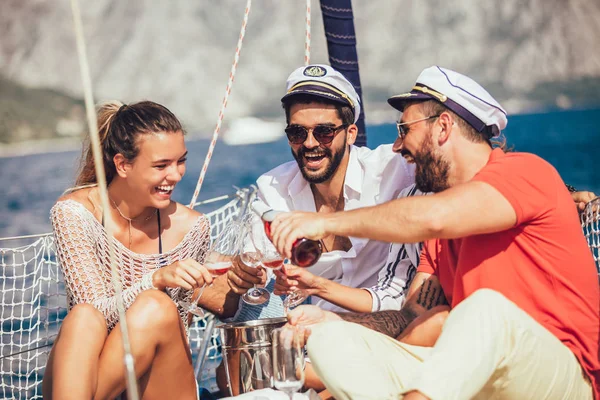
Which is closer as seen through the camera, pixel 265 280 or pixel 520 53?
pixel 265 280

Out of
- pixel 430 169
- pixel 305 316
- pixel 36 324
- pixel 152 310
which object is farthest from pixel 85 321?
pixel 430 169

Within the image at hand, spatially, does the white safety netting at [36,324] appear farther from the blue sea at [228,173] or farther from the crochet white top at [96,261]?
the blue sea at [228,173]

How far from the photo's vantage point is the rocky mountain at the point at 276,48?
344ft

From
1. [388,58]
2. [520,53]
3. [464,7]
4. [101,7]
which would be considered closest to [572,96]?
[520,53]

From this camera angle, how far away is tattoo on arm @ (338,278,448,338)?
3576 millimetres

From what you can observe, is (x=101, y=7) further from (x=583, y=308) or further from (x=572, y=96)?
(x=583, y=308)

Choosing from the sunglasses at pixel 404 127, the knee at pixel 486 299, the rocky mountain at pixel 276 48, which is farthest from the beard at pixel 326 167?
the rocky mountain at pixel 276 48

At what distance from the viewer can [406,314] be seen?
3635mm

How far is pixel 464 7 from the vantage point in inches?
4274

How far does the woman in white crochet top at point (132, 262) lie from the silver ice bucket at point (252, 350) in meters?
0.25

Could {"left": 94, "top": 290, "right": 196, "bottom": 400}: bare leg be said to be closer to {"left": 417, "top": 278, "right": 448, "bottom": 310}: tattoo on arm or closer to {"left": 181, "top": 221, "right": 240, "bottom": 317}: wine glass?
{"left": 181, "top": 221, "right": 240, "bottom": 317}: wine glass

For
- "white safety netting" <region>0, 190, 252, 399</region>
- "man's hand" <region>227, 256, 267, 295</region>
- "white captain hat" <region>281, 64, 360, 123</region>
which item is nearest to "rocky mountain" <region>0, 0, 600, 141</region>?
"white safety netting" <region>0, 190, 252, 399</region>

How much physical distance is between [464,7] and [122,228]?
11070 centimetres

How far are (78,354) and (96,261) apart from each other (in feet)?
2.30
